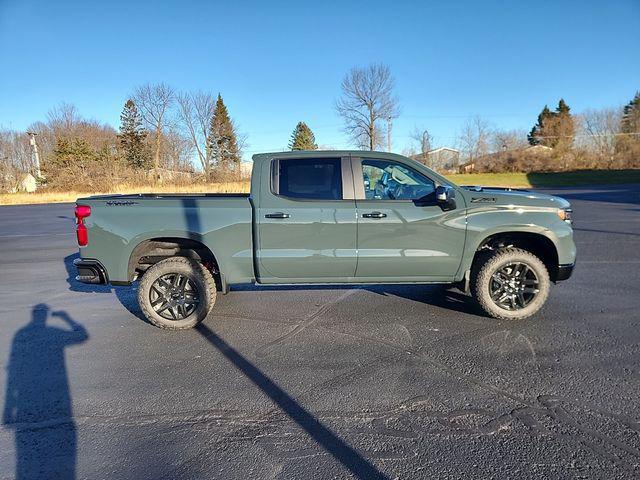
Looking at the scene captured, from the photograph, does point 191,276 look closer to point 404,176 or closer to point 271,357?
point 271,357

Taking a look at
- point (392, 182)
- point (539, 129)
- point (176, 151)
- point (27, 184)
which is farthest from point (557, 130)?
point (27, 184)

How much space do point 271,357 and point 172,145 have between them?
159ft

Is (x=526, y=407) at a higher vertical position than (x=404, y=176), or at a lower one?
lower

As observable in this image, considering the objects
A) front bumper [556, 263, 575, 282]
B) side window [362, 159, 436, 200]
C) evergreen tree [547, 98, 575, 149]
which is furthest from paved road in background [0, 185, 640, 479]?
evergreen tree [547, 98, 575, 149]

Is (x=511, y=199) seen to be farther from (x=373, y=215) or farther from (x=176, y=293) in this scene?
(x=176, y=293)

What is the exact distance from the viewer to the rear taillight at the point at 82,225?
420 centimetres

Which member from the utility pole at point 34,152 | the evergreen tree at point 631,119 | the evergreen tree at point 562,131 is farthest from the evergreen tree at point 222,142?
the evergreen tree at point 631,119

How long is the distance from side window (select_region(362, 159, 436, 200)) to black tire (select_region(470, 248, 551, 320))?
114 cm

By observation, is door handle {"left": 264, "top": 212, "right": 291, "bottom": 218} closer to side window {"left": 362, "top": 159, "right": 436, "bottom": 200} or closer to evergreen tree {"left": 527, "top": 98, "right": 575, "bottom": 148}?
side window {"left": 362, "top": 159, "right": 436, "bottom": 200}

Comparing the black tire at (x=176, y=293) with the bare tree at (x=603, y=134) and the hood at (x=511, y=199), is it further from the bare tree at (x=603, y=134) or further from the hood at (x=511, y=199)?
the bare tree at (x=603, y=134)

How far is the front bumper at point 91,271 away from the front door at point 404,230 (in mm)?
2915

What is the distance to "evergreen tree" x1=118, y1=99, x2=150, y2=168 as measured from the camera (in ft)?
148

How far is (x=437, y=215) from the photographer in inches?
169

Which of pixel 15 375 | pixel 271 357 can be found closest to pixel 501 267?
pixel 271 357
